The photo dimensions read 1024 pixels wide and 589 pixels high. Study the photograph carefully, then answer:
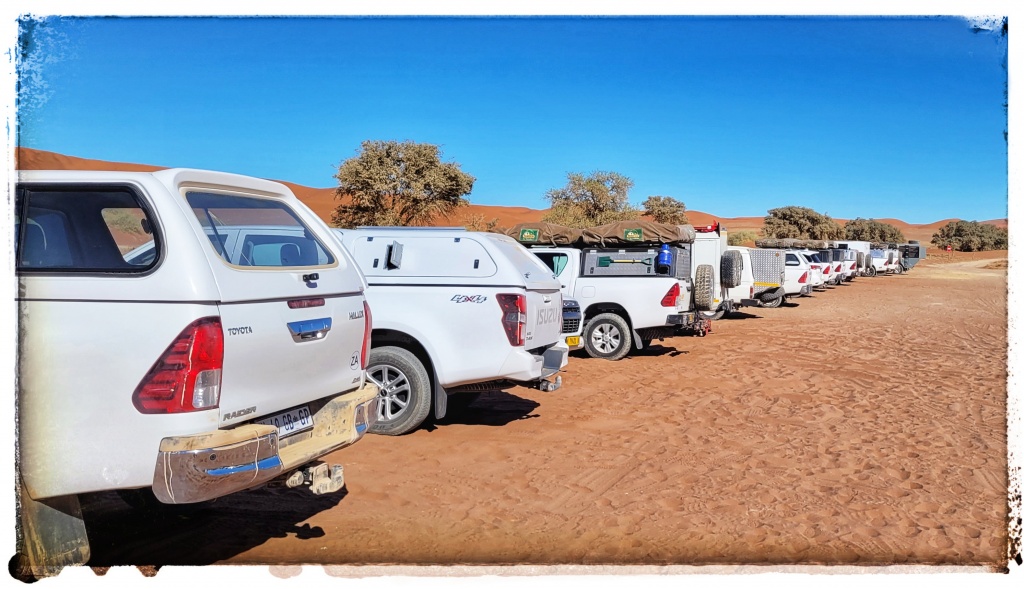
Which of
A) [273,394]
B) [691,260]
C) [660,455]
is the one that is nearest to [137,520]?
[273,394]

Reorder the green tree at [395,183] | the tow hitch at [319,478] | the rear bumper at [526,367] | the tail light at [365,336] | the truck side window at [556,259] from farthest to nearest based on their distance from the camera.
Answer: the green tree at [395,183], the truck side window at [556,259], the rear bumper at [526,367], the tail light at [365,336], the tow hitch at [319,478]

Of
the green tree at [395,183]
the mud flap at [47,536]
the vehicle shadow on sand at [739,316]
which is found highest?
the green tree at [395,183]

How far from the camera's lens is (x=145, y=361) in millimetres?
3508

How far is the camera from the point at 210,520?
4.98 meters

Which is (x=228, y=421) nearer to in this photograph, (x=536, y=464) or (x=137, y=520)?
(x=137, y=520)

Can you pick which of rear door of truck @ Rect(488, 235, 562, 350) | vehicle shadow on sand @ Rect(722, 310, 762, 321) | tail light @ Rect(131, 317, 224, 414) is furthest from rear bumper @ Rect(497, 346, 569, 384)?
vehicle shadow on sand @ Rect(722, 310, 762, 321)

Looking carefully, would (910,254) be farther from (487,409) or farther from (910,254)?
(487,409)

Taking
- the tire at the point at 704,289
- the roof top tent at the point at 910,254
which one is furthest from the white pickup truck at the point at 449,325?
the roof top tent at the point at 910,254

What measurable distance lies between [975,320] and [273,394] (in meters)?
20.2

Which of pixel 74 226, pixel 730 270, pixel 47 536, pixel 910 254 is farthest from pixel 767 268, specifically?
pixel 910 254

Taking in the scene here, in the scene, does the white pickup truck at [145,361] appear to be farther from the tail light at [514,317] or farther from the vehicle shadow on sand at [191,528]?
the tail light at [514,317]

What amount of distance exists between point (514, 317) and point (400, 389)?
122 centimetres

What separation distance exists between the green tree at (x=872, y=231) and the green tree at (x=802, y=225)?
8.64 m

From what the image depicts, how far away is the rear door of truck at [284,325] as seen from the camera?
12.4 feet
